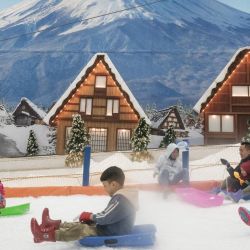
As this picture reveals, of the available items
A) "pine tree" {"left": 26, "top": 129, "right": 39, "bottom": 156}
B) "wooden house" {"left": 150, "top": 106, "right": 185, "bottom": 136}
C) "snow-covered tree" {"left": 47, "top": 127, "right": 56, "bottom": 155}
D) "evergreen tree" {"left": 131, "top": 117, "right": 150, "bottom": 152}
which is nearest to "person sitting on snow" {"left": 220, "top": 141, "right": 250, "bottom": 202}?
"evergreen tree" {"left": 131, "top": 117, "right": 150, "bottom": 152}

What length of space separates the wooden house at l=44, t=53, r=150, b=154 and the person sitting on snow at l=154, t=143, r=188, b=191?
17.7 m

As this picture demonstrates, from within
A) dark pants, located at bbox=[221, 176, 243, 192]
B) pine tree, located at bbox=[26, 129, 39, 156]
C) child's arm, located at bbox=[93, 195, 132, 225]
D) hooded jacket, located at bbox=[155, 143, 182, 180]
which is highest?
pine tree, located at bbox=[26, 129, 39, 156]

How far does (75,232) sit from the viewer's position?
424 cm

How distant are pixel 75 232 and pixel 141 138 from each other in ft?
63.3

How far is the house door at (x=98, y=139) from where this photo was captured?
2722 centimetres

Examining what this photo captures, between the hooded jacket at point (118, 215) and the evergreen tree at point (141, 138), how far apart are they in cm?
1863

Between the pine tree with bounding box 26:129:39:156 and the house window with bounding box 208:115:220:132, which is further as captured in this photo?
the pine tree with bounding box 26:129:39:156

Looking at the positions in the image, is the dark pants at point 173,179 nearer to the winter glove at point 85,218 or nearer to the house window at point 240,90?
the winter glove at point 85,218

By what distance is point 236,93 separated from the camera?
92.9 feet

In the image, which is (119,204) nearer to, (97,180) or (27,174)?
(97,180)

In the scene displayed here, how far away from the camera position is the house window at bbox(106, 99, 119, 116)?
90.8 feet

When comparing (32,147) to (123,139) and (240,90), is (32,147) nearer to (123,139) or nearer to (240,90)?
(123,139)

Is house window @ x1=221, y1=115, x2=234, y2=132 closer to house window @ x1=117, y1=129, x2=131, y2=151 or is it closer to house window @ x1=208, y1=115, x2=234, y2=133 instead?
house window @ x1=208, y1=115, x2=234, y2=133

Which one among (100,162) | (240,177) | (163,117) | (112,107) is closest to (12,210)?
(240,177)
